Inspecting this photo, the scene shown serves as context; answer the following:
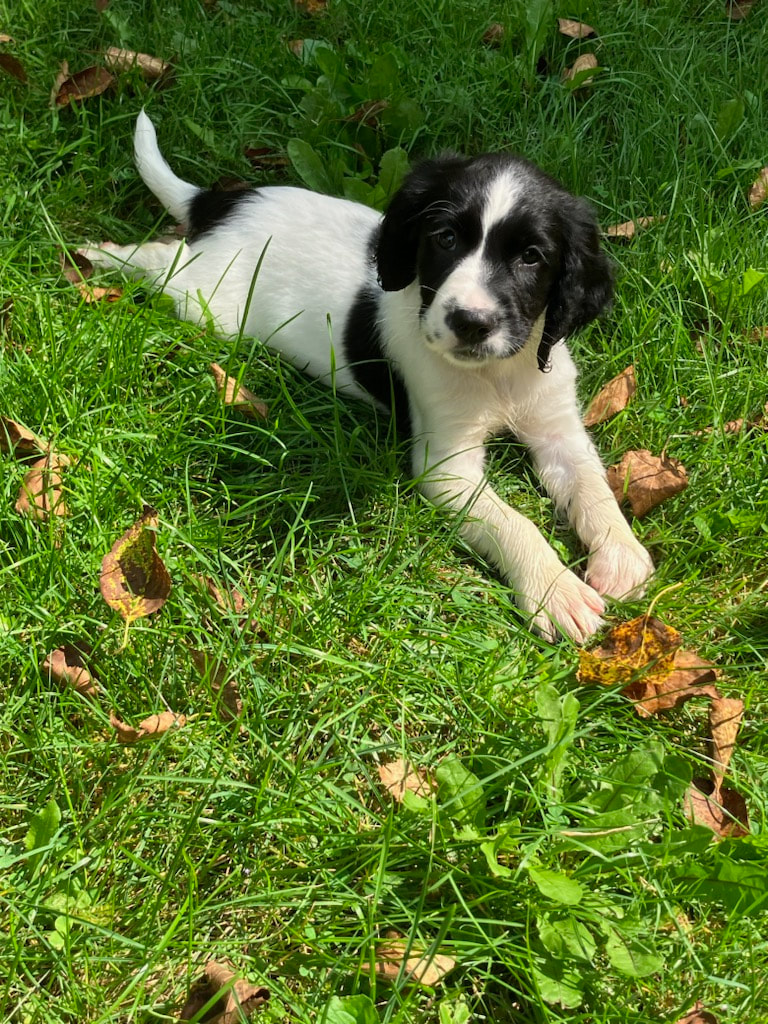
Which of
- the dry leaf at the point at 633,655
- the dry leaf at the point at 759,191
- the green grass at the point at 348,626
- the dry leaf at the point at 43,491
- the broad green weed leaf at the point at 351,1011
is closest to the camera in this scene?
the broad green weed leaf at the point at 351,1011

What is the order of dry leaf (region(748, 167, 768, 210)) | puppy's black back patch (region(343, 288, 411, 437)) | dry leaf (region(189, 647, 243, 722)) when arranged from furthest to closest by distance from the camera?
dry leaf (region(748, 167, 768, 210)) < puppy's black back patch (region(343, 288, 411, 437)) < dry leaf (region(189, 647, 243, 722))

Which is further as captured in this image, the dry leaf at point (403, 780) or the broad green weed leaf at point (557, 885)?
the dry leaf at point (403, 780)

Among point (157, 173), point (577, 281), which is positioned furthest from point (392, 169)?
point (577, 281)

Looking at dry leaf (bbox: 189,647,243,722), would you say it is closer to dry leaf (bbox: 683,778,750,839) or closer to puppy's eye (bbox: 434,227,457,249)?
dry leaf (bbox: 683,778,750,839)

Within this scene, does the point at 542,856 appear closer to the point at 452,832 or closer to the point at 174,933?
the point at 452,832

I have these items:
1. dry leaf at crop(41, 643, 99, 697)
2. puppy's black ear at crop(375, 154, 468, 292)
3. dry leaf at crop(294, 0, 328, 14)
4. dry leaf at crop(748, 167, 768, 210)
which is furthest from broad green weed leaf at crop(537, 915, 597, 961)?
dry leaf at crop(294, 0, 328, 14)

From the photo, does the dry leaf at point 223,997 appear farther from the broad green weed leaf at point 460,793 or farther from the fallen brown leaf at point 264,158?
the fallen brown leaf at point 264,158

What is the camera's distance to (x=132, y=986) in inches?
73.8

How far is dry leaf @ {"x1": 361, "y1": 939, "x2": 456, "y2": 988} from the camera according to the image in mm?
1902

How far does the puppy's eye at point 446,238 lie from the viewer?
115 inches

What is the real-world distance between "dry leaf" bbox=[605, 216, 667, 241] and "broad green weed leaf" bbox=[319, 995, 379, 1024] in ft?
9.39

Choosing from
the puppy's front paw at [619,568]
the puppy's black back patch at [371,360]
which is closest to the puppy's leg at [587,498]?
the puppy's front paw at [619,568]

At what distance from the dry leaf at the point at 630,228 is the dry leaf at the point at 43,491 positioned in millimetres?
2215

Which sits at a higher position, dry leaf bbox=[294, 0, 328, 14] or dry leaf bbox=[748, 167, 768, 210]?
dry leaf bbox=[748, 167, 768, 210]
